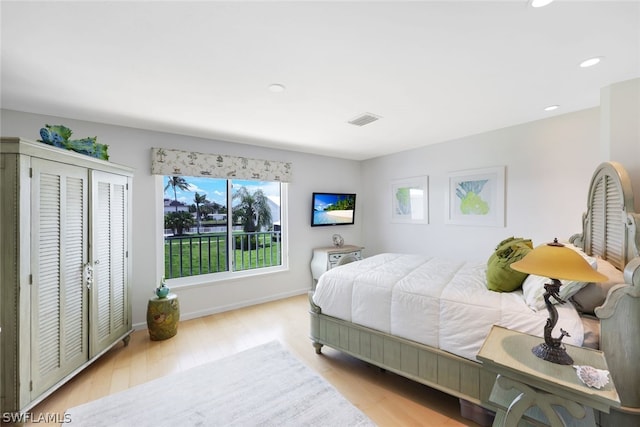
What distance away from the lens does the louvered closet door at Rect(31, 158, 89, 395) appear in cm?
180

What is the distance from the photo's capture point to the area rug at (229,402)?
1758 millimetres

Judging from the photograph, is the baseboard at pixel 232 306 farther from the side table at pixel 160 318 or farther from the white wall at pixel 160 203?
the side table at pixel 160 318

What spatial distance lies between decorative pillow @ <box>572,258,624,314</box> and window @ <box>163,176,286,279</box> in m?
3.56

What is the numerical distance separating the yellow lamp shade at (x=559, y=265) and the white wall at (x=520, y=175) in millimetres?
2251

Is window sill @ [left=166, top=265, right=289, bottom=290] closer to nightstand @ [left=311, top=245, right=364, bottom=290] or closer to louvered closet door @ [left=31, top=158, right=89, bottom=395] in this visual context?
nightstand @ [left=311, top=245, right=364, bottom=290]

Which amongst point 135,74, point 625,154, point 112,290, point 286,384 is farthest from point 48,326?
point 625,154

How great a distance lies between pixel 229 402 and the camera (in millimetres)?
1922

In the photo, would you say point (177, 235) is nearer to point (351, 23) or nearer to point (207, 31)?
point (207, 31)

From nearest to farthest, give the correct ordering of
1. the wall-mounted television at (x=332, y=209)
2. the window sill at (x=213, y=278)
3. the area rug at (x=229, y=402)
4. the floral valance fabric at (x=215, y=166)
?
the area rug at (x=229, y=402), the floral valance fabric at (x=215, y=166), the window sill at (x=213, y=278), the wall-mounted television at (x=332, y=209)

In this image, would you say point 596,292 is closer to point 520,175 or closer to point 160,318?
point 520,175

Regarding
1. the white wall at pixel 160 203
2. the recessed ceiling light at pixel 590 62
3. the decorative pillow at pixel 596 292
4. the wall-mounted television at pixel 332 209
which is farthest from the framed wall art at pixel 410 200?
the decorative pillow at pixel 596 292

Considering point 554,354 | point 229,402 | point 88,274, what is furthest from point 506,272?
point 88,274

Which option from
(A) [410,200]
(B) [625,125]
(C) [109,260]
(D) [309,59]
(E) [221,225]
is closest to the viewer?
(D) [309,59]

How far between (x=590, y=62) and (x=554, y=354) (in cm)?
200
